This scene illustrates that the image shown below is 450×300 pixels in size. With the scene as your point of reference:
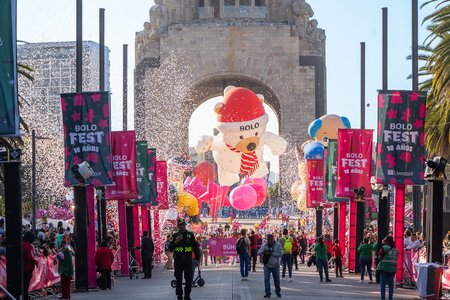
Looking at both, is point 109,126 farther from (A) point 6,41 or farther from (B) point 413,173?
(A) point 6,41

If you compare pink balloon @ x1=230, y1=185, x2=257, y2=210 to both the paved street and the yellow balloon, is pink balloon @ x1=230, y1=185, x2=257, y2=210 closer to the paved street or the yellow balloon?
the yellow balloon

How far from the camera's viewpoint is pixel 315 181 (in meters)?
45.7

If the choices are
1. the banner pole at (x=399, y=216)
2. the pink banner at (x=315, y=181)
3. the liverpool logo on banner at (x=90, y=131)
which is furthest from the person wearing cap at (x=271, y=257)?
the pink banner at (x=315, y=181)

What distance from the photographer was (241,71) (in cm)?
7725

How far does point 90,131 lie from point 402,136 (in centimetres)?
768

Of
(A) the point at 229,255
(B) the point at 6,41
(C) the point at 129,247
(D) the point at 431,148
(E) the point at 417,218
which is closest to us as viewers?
(B) the point at 6,41

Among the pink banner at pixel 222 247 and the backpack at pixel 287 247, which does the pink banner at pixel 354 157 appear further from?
the pink banner at pixel 222 247

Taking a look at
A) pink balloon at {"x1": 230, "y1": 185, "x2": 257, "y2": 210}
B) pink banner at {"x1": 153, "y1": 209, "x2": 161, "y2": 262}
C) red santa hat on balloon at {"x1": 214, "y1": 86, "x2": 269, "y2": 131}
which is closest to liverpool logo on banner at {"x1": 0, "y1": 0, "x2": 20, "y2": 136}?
pink banner at {"x1": 153, "y1": 209, "x2": 161, "y2": 262}

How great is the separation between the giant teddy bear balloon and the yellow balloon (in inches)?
84.5

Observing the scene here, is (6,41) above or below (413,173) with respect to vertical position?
above

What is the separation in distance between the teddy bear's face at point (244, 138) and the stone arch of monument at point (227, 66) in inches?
828

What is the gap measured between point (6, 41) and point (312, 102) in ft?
194

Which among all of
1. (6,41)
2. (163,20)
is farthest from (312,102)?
(6,41)

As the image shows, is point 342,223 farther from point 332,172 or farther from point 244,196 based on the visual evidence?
point 244,196
